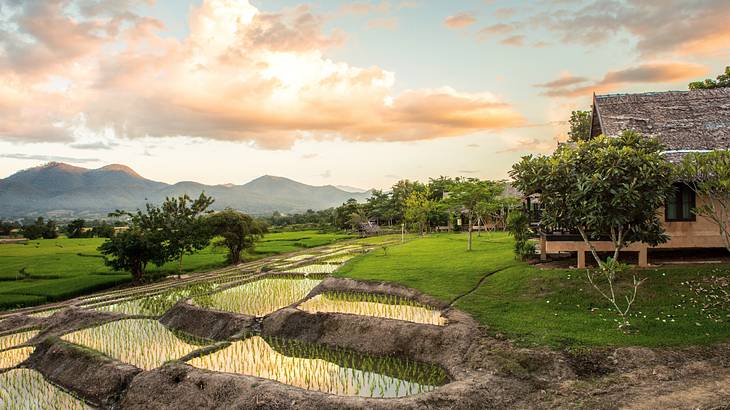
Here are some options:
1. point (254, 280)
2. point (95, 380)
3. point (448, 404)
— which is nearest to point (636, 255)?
point (448, 404)

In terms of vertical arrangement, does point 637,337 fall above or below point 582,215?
A: below

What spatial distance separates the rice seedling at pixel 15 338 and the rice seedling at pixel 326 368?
294 inches

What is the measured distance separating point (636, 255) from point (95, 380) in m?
18.2

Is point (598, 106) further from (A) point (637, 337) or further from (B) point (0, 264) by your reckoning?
(B) point (0, 264)

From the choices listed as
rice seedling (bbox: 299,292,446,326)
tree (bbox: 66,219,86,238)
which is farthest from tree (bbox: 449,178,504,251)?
tree (bbox: 66,219,86,238)

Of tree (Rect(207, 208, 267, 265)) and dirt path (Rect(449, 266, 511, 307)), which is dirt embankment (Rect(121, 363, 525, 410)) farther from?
tree (Rect(207, 208, 267, 265))

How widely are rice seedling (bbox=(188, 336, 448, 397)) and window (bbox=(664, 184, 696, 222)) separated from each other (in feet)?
37.9

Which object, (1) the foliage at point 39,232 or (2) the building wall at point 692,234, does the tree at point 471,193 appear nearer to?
(2) the building wall at point 692,234

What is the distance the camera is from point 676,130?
1758 centimetres

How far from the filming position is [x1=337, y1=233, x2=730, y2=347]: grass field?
10680 millimetres

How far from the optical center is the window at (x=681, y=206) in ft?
53.4

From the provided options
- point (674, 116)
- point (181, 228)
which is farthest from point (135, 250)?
point (674, 116)

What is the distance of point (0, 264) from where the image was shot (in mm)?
32281

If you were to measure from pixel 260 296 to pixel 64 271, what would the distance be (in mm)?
18811
